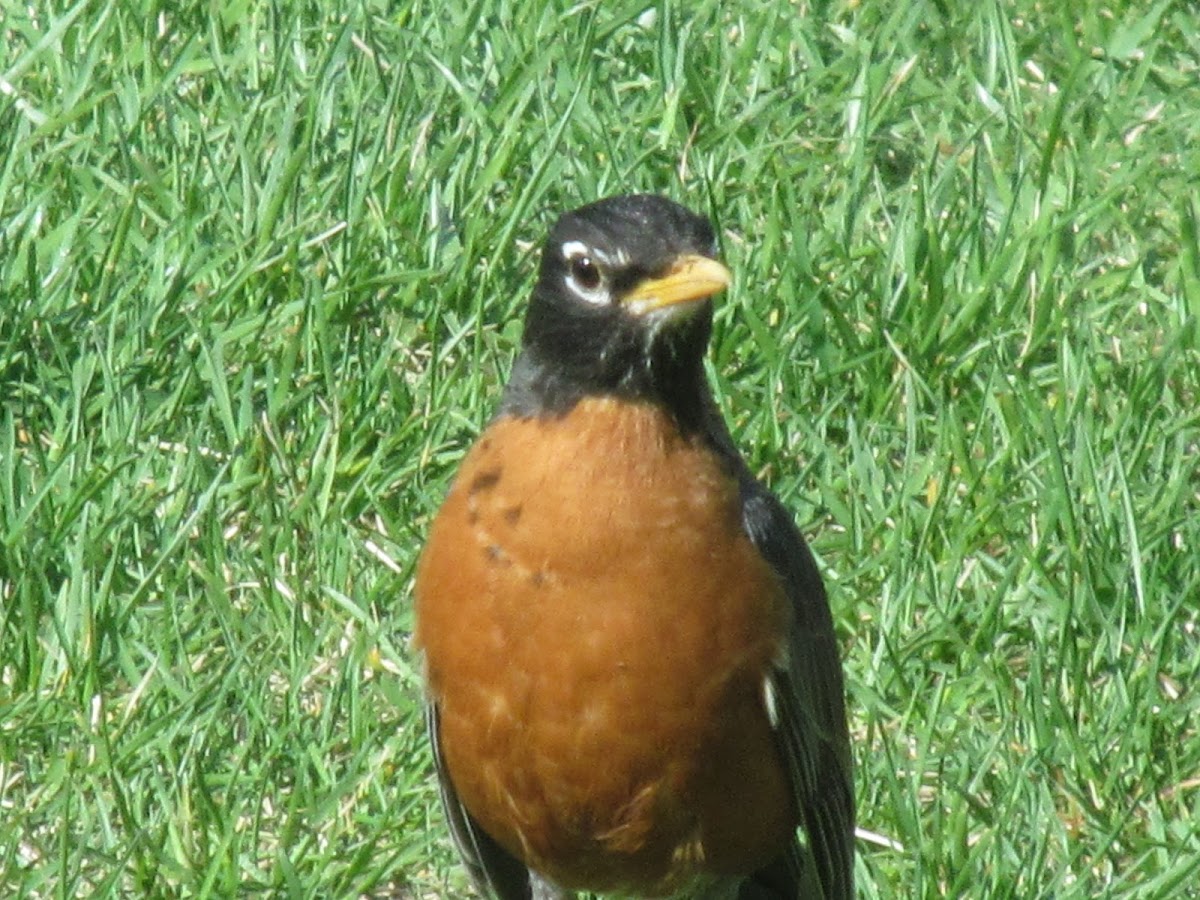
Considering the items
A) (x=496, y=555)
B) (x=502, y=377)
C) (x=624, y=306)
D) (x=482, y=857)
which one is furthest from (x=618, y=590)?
(x=502, y=377)

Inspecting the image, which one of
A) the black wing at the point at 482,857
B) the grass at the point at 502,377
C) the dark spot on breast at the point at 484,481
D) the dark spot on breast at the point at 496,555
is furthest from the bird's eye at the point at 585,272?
the grass at the point at 502,377

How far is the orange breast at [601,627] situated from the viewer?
167 inches

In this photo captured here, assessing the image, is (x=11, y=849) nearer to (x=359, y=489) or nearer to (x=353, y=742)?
(x=353, y=742)

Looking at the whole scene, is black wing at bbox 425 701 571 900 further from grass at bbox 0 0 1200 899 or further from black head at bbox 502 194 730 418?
black head at bbox 502 194 730 418

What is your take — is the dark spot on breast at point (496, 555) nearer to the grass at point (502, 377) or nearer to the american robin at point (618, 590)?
the american robin at point (618, 590)

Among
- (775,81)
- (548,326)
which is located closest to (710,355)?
(775,81)

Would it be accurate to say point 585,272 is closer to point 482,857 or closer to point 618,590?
point 618,590

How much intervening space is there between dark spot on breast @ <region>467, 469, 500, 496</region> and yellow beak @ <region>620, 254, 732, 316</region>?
1.26 ft

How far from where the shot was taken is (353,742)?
5.11 m

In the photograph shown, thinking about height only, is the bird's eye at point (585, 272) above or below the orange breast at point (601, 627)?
above

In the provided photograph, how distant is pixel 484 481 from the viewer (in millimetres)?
4391

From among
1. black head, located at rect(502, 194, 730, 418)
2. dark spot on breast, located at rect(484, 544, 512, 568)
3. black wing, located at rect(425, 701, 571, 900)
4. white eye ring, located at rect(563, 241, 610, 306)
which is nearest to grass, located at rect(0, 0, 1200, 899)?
black wing, located at rect(425, 701, 571, 900)

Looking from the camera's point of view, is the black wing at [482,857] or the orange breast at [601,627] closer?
the orange breast at [601,627]

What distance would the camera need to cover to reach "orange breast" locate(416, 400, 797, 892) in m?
4.25
